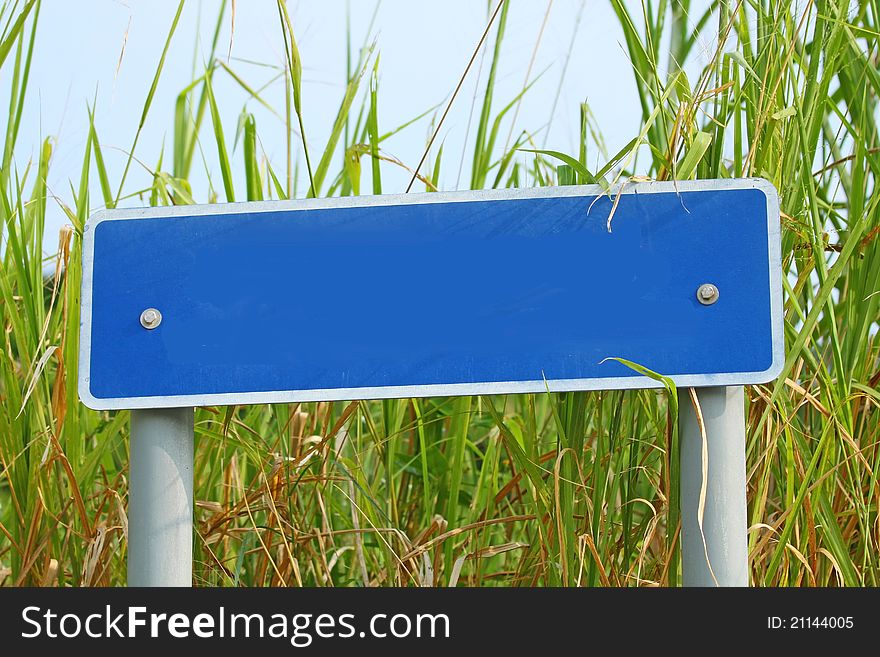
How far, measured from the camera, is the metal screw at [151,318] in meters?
0.67

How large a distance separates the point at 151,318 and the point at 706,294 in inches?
16.3

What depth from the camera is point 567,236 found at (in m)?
0.66

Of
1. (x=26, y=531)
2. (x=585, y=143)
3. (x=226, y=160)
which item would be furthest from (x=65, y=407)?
(x=585, y=143)

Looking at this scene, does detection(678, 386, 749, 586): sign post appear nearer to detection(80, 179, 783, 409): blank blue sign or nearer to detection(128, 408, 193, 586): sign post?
detection(80, 179, 783, 409): blank blue sign

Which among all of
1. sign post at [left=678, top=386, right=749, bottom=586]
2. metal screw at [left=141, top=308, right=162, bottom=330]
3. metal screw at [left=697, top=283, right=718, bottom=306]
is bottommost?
sign post at [left=678, top=386, right=749, bottom=586]

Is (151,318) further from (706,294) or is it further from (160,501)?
(706,294)

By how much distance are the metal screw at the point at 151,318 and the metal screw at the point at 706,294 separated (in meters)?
0.40

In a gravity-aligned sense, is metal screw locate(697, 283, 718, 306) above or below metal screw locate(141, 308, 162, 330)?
below

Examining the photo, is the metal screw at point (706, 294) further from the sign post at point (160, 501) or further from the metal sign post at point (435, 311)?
the sign post at point (160, 501)

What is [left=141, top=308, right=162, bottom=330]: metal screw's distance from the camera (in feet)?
2.21

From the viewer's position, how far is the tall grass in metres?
0.76

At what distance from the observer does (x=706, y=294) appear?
25.4 inches

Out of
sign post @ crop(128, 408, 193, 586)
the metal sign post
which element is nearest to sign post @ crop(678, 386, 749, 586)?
the metal sign post

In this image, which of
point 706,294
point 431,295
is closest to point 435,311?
point 431,295
